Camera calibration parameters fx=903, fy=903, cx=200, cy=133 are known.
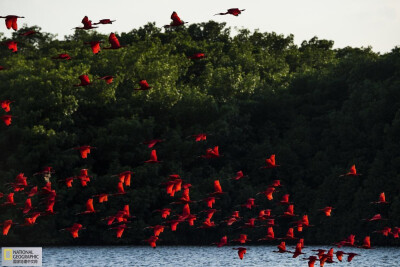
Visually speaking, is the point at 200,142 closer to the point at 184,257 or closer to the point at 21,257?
the point at 184,257

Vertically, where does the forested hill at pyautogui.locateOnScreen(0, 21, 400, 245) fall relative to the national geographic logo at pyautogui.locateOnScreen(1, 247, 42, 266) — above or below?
above

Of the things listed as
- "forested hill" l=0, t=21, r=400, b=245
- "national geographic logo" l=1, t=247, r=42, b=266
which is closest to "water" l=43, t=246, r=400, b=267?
"national geographic logo" l=1, t=247, r=42, b=266

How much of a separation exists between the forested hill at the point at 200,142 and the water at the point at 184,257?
179 centimetres

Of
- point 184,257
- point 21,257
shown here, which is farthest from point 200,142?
point 21,257

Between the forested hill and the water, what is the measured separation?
5.86 ft

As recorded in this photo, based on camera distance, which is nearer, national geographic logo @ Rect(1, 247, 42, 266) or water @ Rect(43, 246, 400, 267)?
national geographic logo @ Rect(1, 247, 42, 266)

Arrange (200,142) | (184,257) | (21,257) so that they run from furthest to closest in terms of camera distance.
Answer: (200,142) → (184,257) → (21,257)

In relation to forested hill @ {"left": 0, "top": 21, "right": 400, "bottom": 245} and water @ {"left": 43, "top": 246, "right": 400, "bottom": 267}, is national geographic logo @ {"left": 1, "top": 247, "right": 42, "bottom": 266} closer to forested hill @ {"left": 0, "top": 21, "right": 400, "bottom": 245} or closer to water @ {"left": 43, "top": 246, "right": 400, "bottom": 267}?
water @ {"left": 43, "top": 246, "right": 400, "bottom": 267}

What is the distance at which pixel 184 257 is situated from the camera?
5622cm

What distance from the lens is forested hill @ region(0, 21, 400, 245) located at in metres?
60.3

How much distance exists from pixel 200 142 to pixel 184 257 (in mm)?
10892

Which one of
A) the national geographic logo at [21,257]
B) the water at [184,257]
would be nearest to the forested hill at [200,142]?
the water at [184,257]

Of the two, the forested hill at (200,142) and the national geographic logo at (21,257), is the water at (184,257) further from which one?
the forested hill at (200,142)

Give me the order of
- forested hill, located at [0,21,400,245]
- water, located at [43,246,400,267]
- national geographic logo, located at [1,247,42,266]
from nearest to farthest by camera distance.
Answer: national geographic logo, located at [1,247,42,266] → water, located at [43,246,400,267] → forested hill, located at [0,21,400,245]
